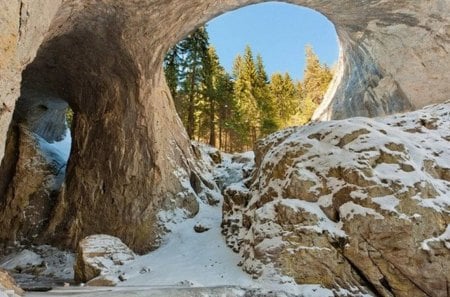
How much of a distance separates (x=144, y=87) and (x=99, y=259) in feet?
25.0

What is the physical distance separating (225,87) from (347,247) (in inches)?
1071

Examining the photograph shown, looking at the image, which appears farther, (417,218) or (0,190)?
(0,190)

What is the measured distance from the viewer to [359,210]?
9.68 meters

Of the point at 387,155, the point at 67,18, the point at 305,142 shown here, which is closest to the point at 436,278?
the point at 387,155

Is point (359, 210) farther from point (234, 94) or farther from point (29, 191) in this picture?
point (234, 94)

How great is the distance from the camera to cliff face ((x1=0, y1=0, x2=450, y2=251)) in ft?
46.2

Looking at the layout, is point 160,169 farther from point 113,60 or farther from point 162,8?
point 162,8

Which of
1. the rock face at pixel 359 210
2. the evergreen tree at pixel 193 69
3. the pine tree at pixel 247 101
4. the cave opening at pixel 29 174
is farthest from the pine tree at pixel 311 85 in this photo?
the cave opening at pixel 29 174

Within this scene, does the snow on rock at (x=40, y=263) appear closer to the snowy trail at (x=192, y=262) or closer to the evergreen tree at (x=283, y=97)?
the snowy trail at (x=192, y=262)

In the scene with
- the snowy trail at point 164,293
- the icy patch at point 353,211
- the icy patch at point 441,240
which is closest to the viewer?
the snowy trail at point 164,293

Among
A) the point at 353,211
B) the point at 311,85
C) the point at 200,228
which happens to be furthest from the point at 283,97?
the point at 353,211

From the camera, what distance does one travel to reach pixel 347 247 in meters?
9.46

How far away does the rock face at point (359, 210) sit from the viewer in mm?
9008

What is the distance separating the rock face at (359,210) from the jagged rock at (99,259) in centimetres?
415
